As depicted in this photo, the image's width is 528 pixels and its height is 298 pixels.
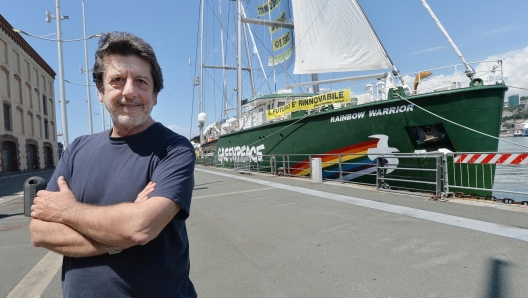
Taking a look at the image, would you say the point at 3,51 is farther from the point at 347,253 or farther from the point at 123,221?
the point at 123,221

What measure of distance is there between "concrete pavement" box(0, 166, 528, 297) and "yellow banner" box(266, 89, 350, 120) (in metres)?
6.93

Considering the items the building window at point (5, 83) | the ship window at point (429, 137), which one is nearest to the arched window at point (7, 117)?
the building window at point (5, 83)

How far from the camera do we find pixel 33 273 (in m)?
3.79

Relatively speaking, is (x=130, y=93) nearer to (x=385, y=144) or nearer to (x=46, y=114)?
(x=385, y=144)

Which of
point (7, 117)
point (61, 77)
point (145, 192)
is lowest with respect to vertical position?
point (145, 192)

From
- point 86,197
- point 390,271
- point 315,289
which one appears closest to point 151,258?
point 86,197

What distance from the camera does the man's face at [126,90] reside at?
1.66 metres

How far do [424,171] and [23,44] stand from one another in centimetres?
4005

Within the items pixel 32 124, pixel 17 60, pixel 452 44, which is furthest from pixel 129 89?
pixel 32 124

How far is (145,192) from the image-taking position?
1.50m

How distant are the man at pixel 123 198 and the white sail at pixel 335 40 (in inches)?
515

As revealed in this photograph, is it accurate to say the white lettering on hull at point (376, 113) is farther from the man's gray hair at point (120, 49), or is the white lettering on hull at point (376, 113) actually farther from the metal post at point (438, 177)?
the man's gray hair at point (120, 49)

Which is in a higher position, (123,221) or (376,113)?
(376,113)

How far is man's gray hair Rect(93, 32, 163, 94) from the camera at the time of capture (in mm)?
1665
